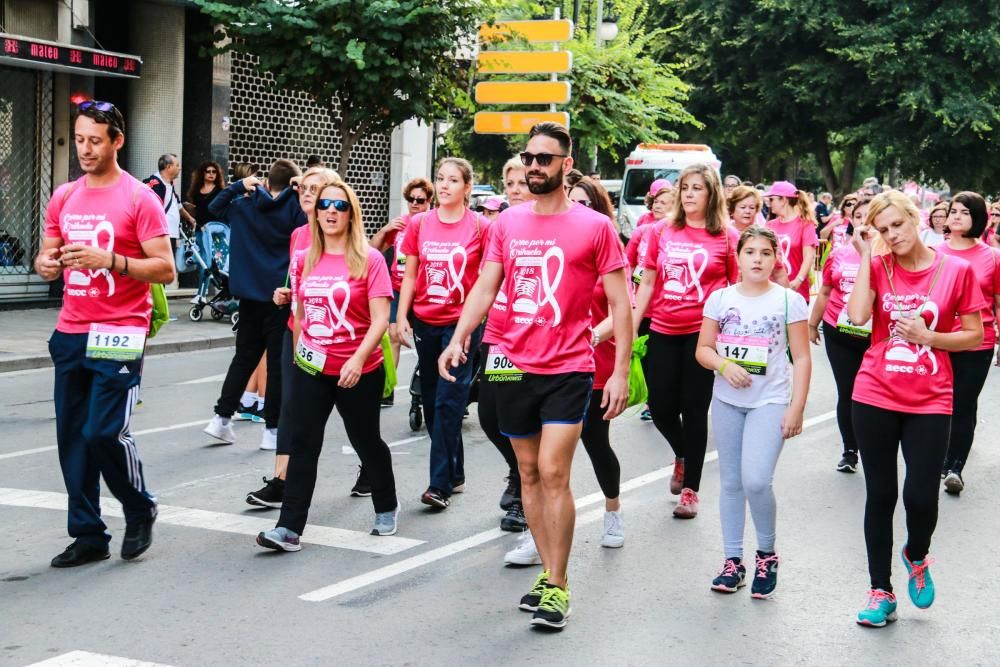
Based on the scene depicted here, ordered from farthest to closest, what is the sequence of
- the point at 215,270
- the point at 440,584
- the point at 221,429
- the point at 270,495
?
1. the point at 215,270
2. the point at 221,429
3. the point at 270,495
4. the point at 440,584

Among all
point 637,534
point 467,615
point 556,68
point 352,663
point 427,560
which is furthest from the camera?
point 556,68

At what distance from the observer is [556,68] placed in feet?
76.5

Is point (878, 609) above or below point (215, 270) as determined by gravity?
below

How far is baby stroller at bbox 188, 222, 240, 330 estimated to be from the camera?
16.5 meters

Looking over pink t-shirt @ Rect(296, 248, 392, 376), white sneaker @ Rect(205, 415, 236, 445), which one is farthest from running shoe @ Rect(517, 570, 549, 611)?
white sneaker @ Rect(205, 415, 236, 445)

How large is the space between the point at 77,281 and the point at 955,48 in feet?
118

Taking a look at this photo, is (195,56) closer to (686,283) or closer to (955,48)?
(686,283)

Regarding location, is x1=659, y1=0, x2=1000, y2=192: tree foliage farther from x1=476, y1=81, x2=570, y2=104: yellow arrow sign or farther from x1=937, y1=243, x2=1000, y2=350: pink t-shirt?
x1=937, y1=243, x2=1000, y2=350: pink t-shirt

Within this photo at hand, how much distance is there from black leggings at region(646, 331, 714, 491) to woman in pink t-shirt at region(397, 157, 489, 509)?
1.03 m

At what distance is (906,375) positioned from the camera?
18.2 ft

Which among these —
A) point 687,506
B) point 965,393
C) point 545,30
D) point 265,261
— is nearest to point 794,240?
point 965,393

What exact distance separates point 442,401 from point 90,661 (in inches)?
118

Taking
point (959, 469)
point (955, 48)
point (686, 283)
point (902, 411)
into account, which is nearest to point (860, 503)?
point (959, 469)

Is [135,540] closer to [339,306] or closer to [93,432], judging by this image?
[93,432]
